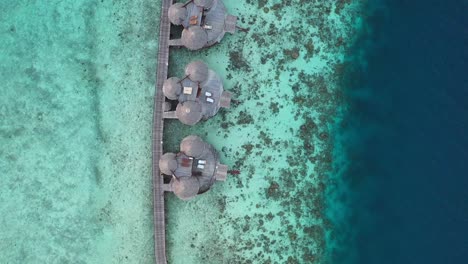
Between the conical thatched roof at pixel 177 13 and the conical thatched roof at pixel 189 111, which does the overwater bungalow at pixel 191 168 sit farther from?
the conical thatched roof at pixel 177 13

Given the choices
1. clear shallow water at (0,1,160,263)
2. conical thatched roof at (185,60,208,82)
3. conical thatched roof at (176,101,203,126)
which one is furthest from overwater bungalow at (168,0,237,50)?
conical thatched roof at (176,101,203,126)

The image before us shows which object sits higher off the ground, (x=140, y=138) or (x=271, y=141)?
(x=271, y=141)

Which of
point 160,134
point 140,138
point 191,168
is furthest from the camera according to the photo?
point 140,138

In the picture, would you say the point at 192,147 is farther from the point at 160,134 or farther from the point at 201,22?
the point at 201,22

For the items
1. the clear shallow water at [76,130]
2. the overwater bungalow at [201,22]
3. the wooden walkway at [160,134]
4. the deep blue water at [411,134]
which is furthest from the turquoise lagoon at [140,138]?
the deep blue water at [411,134]

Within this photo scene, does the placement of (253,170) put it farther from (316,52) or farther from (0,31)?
(0,31)

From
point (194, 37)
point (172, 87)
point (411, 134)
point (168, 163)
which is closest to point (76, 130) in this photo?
point (168, 163)

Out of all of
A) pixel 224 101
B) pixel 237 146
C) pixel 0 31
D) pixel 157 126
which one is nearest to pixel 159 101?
pixel 157 126
